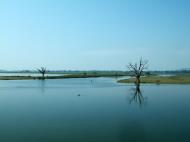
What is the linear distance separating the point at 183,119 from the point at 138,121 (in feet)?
14.1

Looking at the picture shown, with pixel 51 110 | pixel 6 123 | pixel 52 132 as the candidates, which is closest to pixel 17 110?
pixel 51 110

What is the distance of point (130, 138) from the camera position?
776 inches

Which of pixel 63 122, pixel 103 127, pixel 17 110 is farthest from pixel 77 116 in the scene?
pixel 17 110

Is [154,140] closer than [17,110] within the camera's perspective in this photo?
Yes

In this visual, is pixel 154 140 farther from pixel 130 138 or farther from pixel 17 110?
pixel 17 110

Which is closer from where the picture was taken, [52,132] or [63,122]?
[52,132]

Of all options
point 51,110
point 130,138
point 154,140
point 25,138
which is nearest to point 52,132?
point 25,138

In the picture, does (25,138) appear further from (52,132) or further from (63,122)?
(63,122)

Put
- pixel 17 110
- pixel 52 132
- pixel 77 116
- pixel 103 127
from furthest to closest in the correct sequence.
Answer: pixel 17 110
pixel 77 116
pixel 103 127
pixel 52 132

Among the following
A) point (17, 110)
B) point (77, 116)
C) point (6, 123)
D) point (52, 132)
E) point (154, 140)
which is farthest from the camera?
point (17, 110)

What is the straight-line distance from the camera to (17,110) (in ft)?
107

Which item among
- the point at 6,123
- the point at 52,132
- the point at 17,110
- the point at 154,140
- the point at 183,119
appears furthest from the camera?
the point at 17,110

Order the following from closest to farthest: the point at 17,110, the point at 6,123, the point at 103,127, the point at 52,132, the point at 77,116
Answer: the point at 52,132, the point at 103,127, the point at 6,123, the point at 77,116, the point at 17,110

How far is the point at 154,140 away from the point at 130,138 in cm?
157
